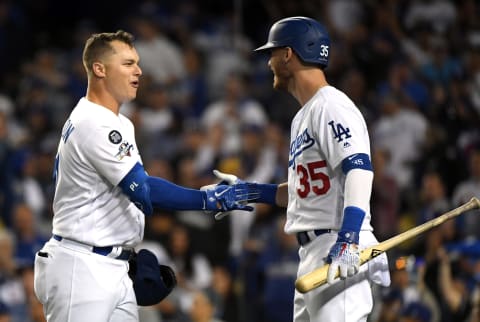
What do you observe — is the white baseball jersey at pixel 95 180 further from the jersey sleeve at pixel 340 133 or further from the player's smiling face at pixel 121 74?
the jersey sleeve at pixel 340 133

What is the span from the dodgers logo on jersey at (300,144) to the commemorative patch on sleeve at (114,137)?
765 mm

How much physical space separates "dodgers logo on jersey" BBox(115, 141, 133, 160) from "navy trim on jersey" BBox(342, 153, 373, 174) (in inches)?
36.8

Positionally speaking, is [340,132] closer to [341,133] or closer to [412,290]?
[341,133]

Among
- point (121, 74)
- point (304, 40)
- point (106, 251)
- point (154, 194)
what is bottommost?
point (106, 251)

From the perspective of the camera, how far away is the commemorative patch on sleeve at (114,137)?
14.0ft

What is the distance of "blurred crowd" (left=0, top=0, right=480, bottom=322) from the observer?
22.5 ft

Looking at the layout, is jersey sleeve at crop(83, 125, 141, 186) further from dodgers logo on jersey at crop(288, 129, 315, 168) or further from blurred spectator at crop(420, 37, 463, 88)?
blurred spectator at crop(420, 37, 463, 88)

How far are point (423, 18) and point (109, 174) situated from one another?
436cm

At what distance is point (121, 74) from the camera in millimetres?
4391

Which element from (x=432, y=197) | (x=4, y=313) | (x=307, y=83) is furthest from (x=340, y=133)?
(x=4, y=313)

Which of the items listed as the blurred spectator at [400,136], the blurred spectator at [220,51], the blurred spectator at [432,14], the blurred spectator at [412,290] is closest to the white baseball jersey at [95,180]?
the blurred spectator at [412,290]

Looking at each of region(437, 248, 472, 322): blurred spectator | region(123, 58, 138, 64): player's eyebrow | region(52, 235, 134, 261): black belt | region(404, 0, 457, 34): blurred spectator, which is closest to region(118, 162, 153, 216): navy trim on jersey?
region(52, 235, 134, 261): black belt

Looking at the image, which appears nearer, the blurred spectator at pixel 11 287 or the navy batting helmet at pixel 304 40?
the navy batting helmet at pixel 304 40

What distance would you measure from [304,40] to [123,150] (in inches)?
37.2
